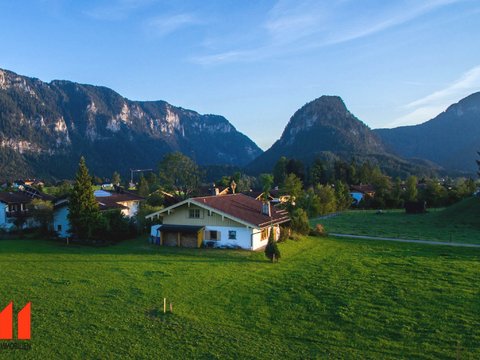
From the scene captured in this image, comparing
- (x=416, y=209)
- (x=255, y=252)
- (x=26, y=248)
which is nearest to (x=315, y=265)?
(x=255, y=252)

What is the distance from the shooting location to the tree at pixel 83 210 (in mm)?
39250

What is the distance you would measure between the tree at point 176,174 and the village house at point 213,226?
131ft

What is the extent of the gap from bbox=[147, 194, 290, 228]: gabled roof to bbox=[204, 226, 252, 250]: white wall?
0.98 metres

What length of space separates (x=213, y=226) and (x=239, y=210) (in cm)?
335

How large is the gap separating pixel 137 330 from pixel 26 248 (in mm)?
24189

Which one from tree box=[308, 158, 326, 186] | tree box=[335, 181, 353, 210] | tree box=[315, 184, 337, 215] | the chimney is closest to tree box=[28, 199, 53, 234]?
the chimney

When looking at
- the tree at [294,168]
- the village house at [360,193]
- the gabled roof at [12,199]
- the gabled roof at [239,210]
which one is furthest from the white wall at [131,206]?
the tree at [294,168]

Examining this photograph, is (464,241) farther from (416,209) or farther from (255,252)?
(416,209)

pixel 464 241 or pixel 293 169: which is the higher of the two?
pixel 293 169

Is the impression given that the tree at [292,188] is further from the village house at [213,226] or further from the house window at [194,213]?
the house window at [194,213]

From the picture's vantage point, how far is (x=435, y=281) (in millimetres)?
22156

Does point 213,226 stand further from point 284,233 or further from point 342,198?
point 342,198

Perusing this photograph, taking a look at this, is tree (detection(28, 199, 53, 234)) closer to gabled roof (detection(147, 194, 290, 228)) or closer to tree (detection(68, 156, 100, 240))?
tree (detection(68, 156, 100, 240))

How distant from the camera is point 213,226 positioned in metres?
34.7
